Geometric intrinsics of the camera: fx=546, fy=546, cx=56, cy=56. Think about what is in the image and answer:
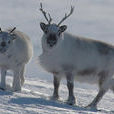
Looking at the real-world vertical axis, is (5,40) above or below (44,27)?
below

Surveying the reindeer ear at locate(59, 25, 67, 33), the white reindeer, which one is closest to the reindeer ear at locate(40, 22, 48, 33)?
the reindeer ear at locate(59, 25, 67, 33)

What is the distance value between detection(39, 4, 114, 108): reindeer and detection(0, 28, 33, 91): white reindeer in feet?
3.29

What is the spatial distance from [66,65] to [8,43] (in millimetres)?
1978

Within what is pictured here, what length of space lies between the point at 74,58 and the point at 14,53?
2009 millimetres

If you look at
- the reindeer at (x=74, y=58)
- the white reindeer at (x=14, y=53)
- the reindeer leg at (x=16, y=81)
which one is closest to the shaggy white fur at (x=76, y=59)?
the reindeer at (x=74, y=58)

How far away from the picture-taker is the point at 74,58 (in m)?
17.5

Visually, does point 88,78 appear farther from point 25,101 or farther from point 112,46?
point 25,101

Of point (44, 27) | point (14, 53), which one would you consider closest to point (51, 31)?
point (44, 27)

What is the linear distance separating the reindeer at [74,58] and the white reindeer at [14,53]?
3.29 feet

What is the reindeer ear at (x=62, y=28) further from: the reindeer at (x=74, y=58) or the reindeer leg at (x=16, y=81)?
the reindeer leg at (x=16, y=81)

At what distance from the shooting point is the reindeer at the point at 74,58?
56.3 ft

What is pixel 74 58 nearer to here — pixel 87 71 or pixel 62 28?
pixel 87 71

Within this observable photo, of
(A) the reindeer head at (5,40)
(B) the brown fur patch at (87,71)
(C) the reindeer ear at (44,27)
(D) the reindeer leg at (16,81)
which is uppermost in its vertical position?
(C) the reindeer ear at (44,27)

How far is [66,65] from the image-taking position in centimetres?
1730
